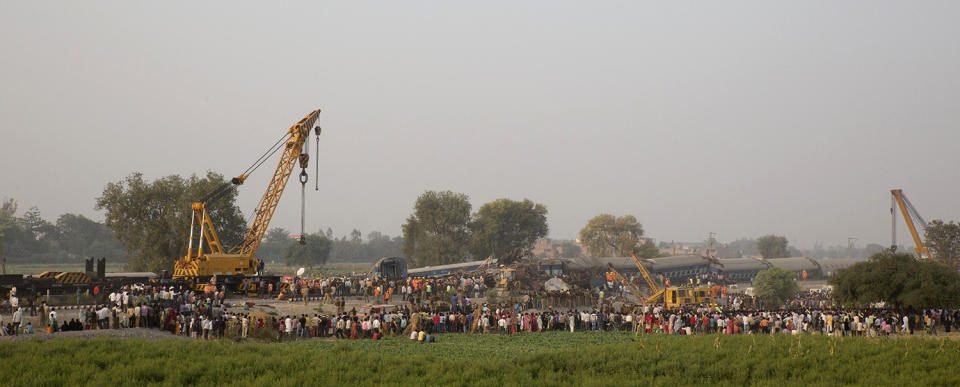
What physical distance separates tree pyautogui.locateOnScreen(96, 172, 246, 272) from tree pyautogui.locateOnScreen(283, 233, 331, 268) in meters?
44.2

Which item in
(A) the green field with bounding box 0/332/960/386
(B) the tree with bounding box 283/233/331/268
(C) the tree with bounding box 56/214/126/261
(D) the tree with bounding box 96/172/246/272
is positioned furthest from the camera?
(C) the tree with bounding box 56/214/126/261

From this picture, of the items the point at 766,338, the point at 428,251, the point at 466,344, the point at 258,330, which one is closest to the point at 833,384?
the point at 766,338

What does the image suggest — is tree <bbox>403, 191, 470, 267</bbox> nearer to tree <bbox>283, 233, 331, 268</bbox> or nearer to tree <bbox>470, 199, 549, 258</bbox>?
tree <bbox>470, 199, 549, 258</bbox>

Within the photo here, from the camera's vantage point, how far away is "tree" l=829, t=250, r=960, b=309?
36.8 meters

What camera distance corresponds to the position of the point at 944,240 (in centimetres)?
8012

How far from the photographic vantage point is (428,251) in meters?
102

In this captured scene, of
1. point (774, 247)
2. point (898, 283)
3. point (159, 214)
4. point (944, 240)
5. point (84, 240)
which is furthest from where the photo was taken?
point (774, 247)

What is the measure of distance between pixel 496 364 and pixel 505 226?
83.7 m

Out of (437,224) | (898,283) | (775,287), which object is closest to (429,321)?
(898,283)

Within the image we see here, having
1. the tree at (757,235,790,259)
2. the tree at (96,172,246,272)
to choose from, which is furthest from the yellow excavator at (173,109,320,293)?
the tree at (757,235,790,259)

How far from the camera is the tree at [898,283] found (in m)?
36.8

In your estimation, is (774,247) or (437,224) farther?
(774,247)

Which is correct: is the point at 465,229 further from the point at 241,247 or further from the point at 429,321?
the point at 429,321

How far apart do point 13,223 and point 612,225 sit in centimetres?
10485
